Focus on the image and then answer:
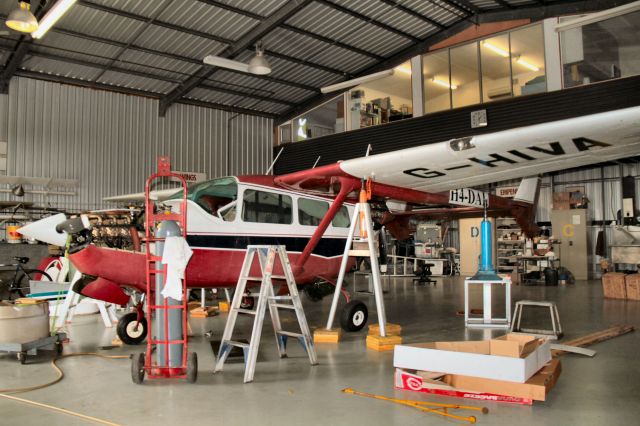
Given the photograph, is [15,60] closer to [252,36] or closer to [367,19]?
[252,36]

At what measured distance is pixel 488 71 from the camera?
1516 cm

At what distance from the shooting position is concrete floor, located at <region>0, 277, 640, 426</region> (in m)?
3.35

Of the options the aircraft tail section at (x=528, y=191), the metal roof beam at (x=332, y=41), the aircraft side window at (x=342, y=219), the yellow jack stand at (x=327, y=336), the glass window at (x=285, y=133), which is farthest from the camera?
the glass window at (x=285, y=133)

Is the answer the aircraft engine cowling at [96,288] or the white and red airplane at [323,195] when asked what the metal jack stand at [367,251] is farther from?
the aircraft engine cowling at [96,288]

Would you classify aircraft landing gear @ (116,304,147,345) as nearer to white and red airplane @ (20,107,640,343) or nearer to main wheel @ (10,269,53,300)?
white and red airplane @ (20,107,640,343)

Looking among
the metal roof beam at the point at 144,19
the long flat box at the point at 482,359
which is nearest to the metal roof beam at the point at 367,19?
the metal roof beam at the point at 144,19

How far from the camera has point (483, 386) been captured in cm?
376

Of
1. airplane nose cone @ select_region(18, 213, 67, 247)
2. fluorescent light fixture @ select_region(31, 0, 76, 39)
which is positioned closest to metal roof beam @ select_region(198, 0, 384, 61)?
fluorescent light fixture @ select_region(31, 0, 76, 39)

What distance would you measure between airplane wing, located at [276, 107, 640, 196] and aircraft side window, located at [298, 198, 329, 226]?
0.84ft

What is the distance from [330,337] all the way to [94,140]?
1374 cm

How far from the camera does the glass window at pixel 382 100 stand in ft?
57.3

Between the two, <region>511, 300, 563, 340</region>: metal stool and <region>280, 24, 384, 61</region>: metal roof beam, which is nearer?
<region>511, 300, 563, 340</region>: metal stool

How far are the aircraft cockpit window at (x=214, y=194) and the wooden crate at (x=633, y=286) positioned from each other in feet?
30.4

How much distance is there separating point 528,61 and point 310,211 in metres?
10.5
